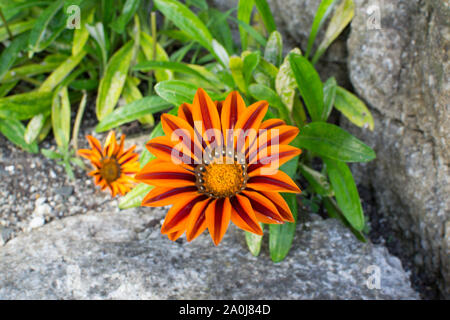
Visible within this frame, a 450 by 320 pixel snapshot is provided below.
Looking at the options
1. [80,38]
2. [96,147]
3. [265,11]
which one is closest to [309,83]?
[265,11]

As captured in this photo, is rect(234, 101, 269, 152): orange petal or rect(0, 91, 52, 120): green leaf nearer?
rect(234, 101, 269, 152): orange petal

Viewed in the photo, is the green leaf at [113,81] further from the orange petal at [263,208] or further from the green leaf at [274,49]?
the orange petal at [263,208]

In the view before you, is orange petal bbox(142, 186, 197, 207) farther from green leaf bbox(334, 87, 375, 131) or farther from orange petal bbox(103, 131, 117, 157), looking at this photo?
green leaf bbox(334, 87, 375, 131)

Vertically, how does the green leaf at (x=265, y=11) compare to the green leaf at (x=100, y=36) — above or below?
above

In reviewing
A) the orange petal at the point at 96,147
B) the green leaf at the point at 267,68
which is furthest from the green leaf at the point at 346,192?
the orange petal at the point at 96,147

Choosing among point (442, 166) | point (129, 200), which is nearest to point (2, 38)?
point (129, 200)

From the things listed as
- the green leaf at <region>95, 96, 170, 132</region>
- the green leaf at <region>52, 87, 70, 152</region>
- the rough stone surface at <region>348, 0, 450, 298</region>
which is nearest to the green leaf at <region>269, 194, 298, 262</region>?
the rough stone surface at <region>348, 0, 450, 298</region>
